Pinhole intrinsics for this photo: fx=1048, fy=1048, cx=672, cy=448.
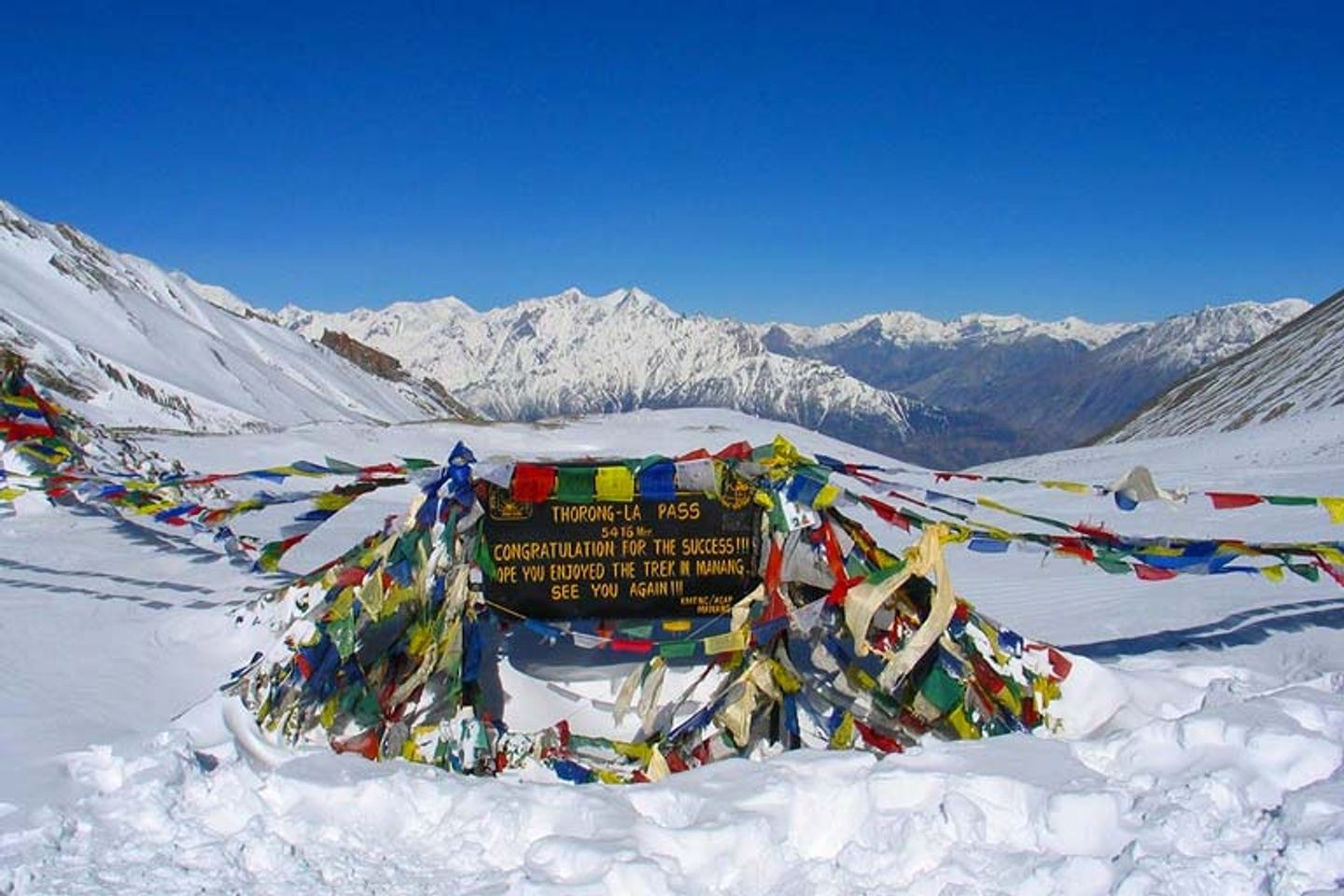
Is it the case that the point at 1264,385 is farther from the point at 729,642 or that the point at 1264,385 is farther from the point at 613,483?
the point at 613,483

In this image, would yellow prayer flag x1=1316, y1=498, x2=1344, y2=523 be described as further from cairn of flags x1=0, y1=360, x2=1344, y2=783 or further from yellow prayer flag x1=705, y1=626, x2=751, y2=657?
yellow prayer flag x1=705, y1=626, x2=751, y2=657

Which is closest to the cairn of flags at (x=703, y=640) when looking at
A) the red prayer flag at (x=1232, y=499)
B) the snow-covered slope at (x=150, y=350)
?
the red prayer flag at (x=1232, y=499)

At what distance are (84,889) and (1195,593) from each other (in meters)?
7.70

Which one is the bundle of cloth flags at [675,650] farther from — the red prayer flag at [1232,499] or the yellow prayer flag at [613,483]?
the red prayer flag at [1232,499]

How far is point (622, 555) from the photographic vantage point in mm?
6293

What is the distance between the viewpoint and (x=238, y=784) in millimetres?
4949

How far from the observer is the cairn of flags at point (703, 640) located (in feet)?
18.9

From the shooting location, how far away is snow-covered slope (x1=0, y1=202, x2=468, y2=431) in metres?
41.9

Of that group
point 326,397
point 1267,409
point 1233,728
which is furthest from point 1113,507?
point 326,397

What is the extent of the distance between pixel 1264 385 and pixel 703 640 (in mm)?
70893

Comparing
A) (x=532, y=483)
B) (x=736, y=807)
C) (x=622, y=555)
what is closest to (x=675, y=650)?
(x=622, y=555)

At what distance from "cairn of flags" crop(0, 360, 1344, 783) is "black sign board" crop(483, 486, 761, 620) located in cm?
7

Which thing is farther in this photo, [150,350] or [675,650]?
[150,350]

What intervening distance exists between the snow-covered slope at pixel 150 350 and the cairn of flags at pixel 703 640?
29847mm
